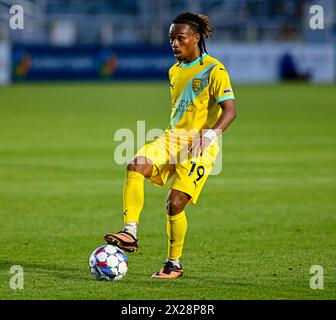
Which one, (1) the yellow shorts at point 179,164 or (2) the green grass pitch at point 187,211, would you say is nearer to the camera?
(2) the green grass pitch at point 187,211

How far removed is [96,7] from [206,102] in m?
40.1

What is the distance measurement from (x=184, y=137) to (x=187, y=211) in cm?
420

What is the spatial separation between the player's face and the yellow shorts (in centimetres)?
70

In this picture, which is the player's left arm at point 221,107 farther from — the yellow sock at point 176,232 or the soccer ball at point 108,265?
the soccer ball at point 108,265

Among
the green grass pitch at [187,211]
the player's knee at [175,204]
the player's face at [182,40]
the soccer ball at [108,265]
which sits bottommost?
the green grass pitch at [187,211]

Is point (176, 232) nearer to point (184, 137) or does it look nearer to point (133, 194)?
point (133, 194)

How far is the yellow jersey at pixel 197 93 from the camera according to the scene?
25.5 ft

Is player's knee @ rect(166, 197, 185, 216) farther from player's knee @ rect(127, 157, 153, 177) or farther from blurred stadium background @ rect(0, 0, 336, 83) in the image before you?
blurred stadium background @ rect(0, 0, 336, 83)

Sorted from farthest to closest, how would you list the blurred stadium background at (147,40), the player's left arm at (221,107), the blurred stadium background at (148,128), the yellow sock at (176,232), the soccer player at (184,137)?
the blurred stadium background at (147,40) < the blurred stadium background at (148,128) < the yellow sock at (176,232) < the soccer player at (184,137) < the player's left arm at (221,107)

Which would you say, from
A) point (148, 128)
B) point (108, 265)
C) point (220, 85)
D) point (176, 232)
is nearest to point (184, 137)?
point (220, 85)

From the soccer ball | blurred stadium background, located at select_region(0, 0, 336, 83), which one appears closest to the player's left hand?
the soccer ball

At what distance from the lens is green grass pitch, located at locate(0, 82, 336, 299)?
7477 mm

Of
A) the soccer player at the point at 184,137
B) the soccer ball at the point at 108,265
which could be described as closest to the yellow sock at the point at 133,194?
the soccer player at the point at 184,137
